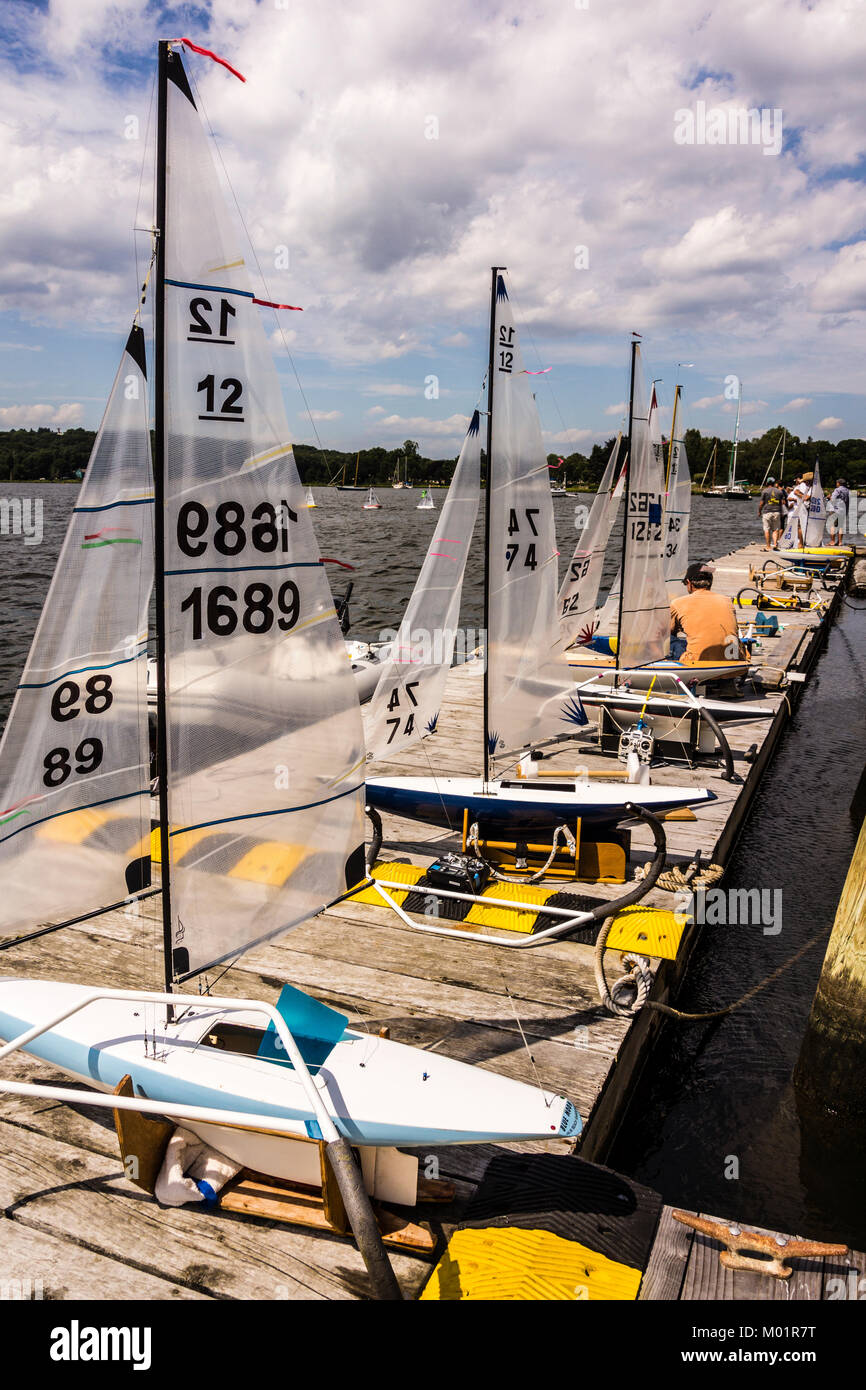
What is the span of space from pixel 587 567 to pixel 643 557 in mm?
1280

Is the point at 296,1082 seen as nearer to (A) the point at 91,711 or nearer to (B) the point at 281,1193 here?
(B) the point at 281,1193

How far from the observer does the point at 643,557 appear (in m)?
14.4

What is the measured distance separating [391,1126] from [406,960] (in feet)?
10.0

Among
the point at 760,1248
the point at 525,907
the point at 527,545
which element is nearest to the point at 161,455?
the point at 525,907

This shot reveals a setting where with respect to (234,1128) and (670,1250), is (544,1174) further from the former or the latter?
(234,1128)

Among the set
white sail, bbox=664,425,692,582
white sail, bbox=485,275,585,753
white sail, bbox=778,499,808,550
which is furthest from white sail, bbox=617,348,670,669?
white sail, bbox=778,499,808,550

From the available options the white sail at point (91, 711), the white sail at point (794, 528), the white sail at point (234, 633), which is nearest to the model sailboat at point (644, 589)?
the white sail at point (234, 633)

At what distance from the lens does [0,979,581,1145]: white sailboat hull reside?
4.64 m

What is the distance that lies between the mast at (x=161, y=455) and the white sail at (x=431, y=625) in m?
4.08

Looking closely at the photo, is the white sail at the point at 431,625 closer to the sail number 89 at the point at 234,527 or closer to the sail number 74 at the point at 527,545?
the sail number 74 at the point at 527,545

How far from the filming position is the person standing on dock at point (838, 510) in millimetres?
37344

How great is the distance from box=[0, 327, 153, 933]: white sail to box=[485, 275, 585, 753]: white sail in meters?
4.74

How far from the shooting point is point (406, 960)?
25.1 feet
